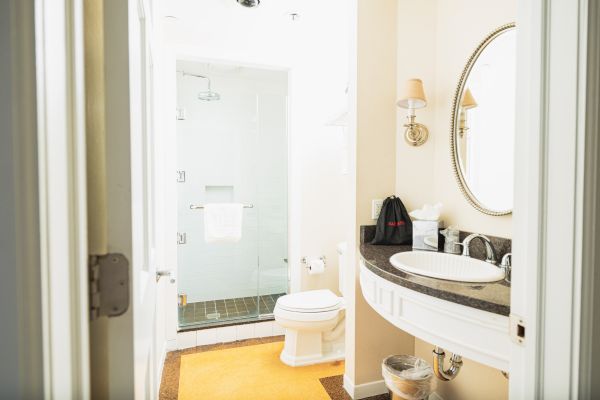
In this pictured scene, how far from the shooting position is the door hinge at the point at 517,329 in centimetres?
63

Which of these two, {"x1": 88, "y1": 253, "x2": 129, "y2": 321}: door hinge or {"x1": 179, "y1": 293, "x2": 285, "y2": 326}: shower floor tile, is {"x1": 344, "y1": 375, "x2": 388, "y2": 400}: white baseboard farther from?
{"x1": 88, "y1": 253, "x2": 129, "y2": 321}: door hinge

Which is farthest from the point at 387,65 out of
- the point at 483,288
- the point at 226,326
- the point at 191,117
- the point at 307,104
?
the point at 226,326

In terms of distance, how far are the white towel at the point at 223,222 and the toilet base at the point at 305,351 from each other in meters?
→ 0.95

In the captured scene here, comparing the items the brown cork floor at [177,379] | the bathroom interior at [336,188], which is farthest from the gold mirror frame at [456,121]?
the brown cork floor at [177,379]

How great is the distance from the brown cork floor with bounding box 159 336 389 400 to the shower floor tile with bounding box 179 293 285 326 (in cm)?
23

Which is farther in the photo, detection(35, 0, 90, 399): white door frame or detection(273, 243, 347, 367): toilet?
detection(273, 243, 347, 367): toilet

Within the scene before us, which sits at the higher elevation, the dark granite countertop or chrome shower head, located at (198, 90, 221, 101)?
chrome shower head, located at (198, 90, 221, 101)

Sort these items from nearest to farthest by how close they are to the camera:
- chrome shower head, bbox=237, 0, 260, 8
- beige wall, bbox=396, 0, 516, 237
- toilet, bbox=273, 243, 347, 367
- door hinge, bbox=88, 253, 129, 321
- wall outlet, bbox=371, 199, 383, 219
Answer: door hinge, bbox=88, 253, 129, 321 → beige wall, bbox=396, 0, 516, 237 → wall outlet, bbox=371, 199, 383, 219 → chrome shower head, bbox=237, 0, 260, 8 → toilet, bbox=273, 243, 347, 367

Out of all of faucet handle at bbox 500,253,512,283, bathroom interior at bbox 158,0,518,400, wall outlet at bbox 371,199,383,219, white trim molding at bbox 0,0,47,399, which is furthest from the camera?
wall outlet at bbox 371,199,383,219

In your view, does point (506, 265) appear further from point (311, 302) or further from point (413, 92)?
point (311, 302)

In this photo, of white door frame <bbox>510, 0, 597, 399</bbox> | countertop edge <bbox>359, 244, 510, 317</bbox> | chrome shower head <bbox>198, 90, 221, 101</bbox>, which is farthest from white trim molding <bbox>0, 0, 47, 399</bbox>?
chrome shower head <bbox>198, 90, 221, 101</bbox>

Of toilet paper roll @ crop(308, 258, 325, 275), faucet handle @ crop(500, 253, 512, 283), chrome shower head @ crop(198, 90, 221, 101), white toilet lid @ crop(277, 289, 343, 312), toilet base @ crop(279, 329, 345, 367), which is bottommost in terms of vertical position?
toilet base @ crop(279, 329, 345, 367)

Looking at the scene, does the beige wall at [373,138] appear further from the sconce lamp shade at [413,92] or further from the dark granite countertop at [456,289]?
the dark granite countertop at [456,289]

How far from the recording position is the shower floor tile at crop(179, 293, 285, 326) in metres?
2.69
